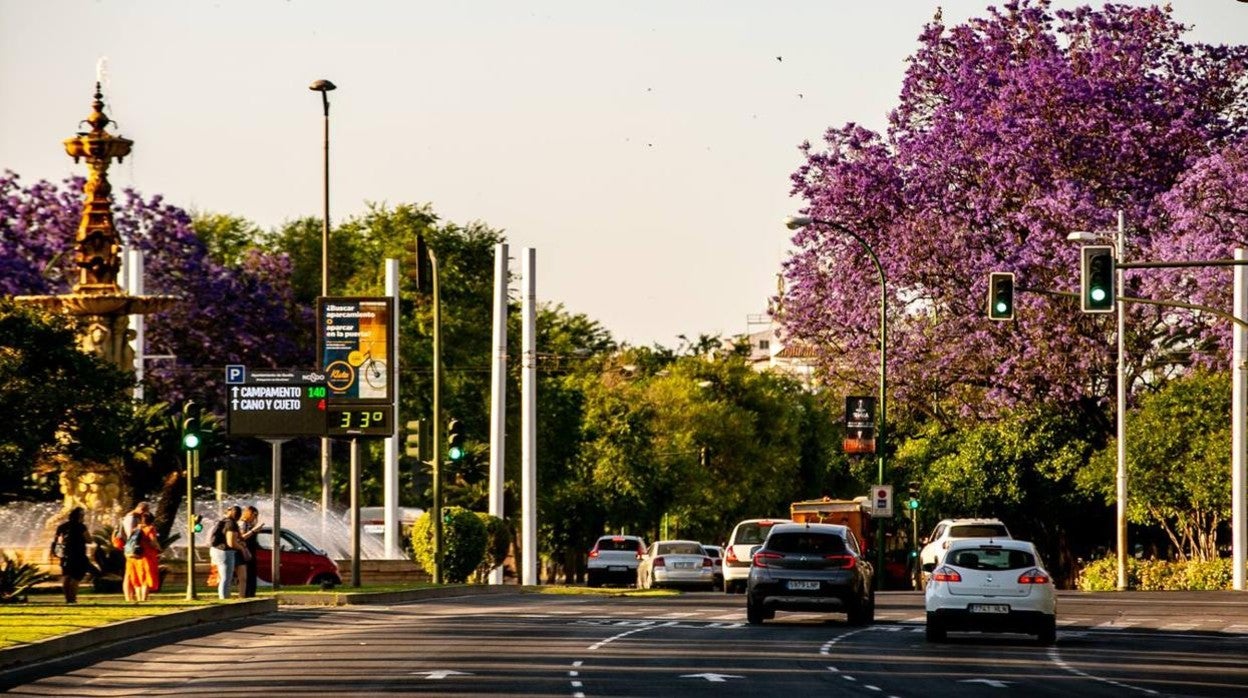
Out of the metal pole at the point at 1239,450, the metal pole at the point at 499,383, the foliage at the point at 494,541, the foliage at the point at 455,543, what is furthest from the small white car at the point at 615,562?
the metal pole at the point at 1239,450

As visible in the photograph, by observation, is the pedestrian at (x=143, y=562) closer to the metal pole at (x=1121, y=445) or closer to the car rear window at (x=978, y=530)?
the car rear window at (x=978, y=530)

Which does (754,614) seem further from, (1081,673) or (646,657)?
(1081,673)

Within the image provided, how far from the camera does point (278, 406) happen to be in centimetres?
4828

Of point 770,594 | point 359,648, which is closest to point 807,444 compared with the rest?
point 770,594

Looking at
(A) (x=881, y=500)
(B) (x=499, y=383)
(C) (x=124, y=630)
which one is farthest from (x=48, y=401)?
(A) (x=881, y=500)

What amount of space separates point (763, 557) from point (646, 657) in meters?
8.91

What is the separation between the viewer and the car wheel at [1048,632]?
109 feet

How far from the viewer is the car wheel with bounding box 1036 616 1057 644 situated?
3338 cm

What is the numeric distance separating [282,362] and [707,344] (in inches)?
2033

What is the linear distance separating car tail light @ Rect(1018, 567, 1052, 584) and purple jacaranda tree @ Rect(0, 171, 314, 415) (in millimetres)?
44270

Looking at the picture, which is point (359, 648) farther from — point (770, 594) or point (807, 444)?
point (807, 444)

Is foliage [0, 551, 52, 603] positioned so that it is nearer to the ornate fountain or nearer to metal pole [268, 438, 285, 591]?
metal pole [268, 438, 285, 591]

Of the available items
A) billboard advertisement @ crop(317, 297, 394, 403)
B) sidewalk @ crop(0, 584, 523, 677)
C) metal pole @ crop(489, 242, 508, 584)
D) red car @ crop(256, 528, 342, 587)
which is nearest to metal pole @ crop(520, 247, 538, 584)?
metal pole @ crop(489, 242, 508, 584)

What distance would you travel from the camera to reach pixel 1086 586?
2571 inches
